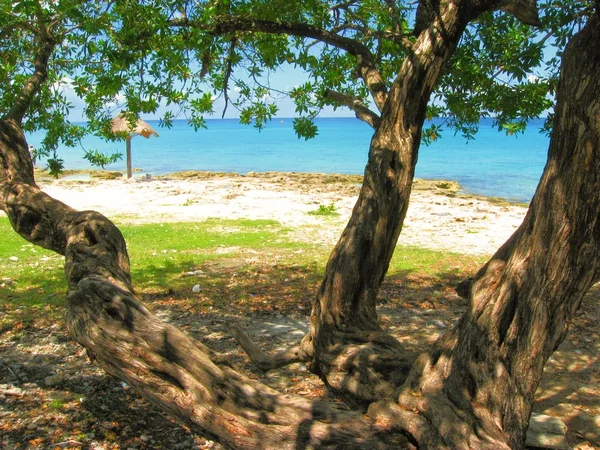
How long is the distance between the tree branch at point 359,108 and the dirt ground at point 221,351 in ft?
8.39

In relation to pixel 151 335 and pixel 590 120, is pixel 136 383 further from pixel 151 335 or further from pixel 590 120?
pixel 590 120

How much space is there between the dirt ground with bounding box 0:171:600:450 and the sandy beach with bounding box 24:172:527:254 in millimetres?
4193

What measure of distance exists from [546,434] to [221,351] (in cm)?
346

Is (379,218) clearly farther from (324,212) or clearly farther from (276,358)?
(324,212)

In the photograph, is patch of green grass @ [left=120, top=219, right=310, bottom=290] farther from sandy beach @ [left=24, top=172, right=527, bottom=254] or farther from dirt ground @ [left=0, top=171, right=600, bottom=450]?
sandy beach @ [left=24, top=172, right=527, bottom=254]

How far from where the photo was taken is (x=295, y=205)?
65.4 feet

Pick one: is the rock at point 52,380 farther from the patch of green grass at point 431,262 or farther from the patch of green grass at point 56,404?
the patch of green grass at point 431,262

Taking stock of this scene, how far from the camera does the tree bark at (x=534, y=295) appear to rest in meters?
3.03

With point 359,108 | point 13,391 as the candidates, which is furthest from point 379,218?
point 13,391

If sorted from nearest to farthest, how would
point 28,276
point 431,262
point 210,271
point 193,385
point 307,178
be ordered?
point 193,385, point 28,276, point 210,271, point 431,262, point 307,178

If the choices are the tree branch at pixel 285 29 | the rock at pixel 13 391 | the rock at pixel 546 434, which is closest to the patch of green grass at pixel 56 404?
the rock at pixel 13 391

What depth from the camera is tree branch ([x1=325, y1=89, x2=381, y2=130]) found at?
5.13 m

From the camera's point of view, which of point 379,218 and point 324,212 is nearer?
point 379,218

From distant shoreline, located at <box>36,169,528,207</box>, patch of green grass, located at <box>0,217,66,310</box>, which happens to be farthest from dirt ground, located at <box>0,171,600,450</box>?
distant shoreline, located at <box>36,169,528,207</box>
